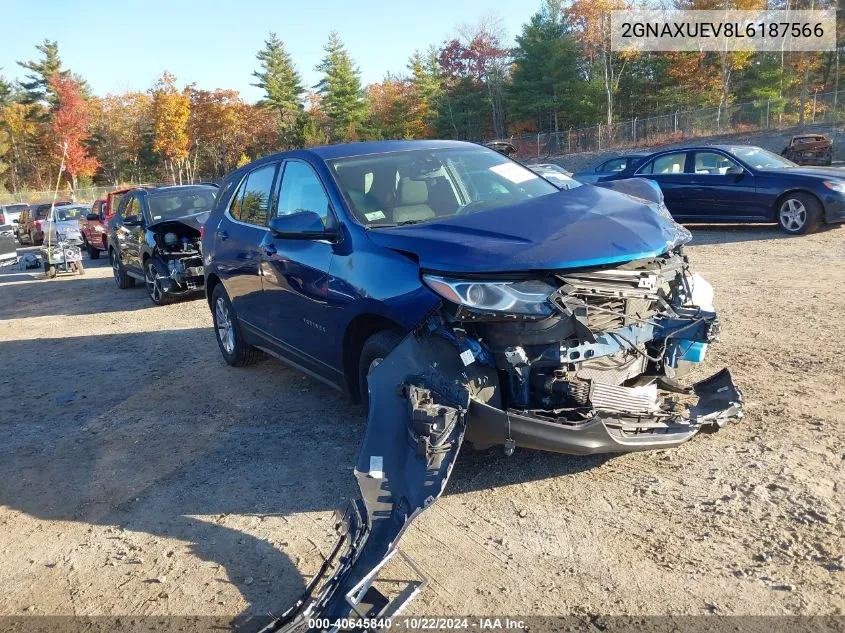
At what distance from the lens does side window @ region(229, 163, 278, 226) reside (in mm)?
5559

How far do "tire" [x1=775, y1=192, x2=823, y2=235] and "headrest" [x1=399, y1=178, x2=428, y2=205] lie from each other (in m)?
8.71

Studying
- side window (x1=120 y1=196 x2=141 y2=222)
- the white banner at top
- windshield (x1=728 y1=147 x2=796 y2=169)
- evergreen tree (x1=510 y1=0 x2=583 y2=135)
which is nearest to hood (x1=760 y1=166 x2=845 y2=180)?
windshield (x1=728 y1=147 x2=796 y2=169)

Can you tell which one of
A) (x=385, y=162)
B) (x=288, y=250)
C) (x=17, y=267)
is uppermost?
(x=385, y=162)

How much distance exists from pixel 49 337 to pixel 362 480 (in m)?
7.76

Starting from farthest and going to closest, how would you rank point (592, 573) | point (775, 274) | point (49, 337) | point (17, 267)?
point (17, 267) < point (49, 337) < point (775, 274) < point (592, 573)

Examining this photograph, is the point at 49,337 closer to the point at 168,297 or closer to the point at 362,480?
the point at 168,297

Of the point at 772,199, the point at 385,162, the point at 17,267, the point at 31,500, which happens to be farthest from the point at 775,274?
the point at 17,267

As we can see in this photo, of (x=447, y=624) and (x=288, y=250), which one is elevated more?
(x=288, y=250)

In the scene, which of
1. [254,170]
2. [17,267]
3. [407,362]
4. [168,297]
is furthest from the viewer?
[17,267]

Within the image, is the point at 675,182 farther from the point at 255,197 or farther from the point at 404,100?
the point at 404,100

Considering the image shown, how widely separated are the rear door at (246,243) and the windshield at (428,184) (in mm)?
1117

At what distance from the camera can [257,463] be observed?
14.1ft

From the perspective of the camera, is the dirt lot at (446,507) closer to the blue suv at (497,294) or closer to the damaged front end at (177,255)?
the blue suv at (497,294)

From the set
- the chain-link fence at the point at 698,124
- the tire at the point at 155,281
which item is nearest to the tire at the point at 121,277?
the tire at the point at 155,281
